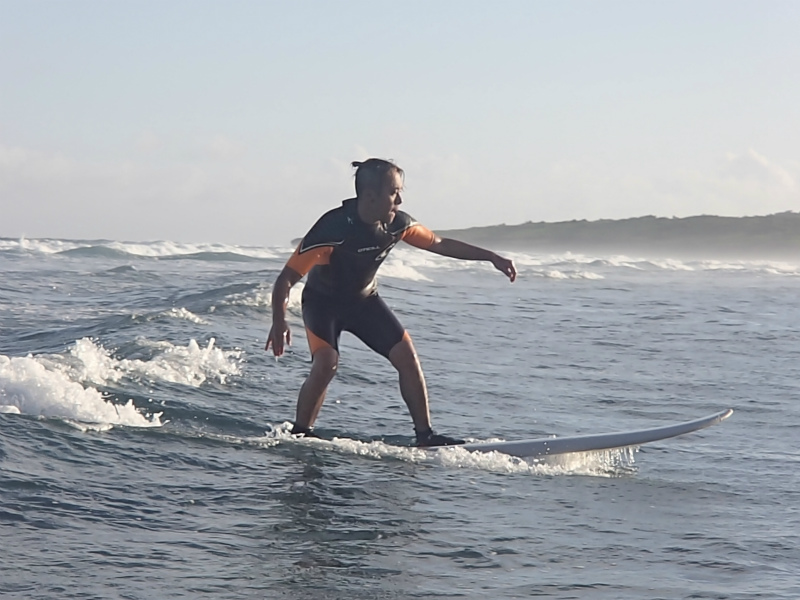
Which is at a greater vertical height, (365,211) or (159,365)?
(365,211)

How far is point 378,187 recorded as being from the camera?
616cm

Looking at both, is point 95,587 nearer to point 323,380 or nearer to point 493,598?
point 493,598

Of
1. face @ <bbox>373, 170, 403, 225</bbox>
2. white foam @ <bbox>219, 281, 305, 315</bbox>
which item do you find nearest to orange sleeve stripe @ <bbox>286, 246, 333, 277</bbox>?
face @ <bbox>373, 170, 403, 225</bbox>

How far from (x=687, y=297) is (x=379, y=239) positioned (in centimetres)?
1729

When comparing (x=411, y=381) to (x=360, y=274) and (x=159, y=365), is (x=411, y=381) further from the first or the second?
(x=159, y=365)

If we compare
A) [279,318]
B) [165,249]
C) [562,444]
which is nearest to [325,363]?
[279,318]

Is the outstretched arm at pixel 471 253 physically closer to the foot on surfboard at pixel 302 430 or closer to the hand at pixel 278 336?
the hand at pixel 278 336

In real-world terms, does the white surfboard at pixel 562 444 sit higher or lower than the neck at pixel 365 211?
lower

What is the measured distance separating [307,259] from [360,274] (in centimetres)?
46

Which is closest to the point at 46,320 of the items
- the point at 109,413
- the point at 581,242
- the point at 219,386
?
the point at 219,386

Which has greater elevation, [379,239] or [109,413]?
[379,239]

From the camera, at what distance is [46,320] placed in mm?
13141

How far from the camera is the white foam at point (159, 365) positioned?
8250 millimetres

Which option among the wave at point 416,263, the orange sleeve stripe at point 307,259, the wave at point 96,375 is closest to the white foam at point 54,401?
the wave at point 96,375
